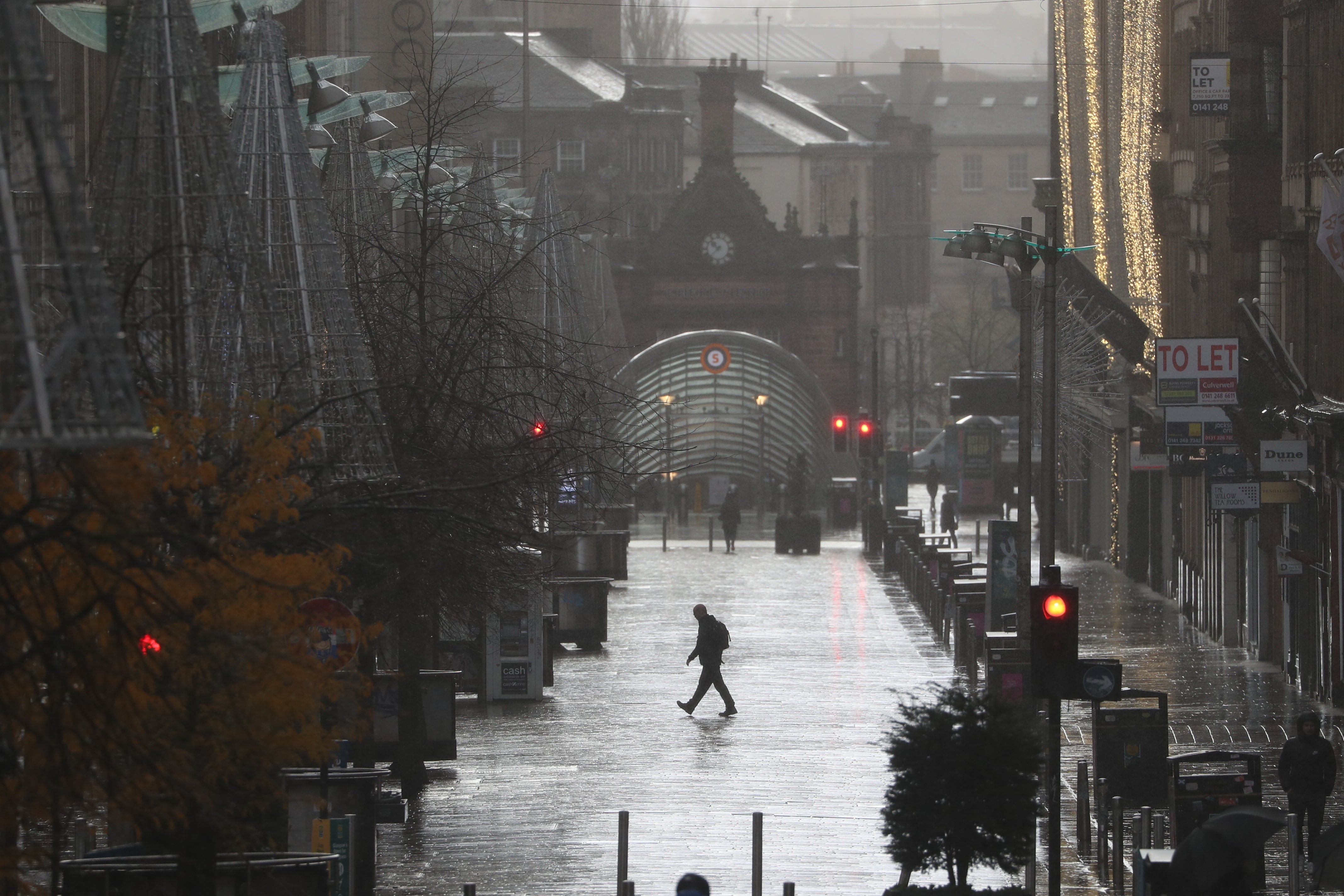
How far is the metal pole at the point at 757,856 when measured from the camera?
50.2 feet

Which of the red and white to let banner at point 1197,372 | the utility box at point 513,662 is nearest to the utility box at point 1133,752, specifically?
the utility box at point 513,662

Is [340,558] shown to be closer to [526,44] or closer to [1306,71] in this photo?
[1306,71]

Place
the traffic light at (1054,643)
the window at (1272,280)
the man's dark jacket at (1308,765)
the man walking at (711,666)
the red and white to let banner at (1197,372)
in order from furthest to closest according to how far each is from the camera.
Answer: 1. the window at (1272,280)
2. the red and white to let banner at (1197,372)
3. the man walking at (711,666)
4. the man's dark jacket at (1308,765)
5. the traffic light at (1054,643)

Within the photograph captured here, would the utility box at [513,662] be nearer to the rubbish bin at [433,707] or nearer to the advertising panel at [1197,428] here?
the rubbish bin at [433,707]

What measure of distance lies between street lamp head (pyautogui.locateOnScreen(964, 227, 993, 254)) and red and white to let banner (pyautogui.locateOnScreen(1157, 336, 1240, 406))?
632cm

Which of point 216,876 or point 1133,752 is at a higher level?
point 216,876

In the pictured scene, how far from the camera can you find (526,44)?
61531 mm

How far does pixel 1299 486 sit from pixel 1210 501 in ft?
3.97

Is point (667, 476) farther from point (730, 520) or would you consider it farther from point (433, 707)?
point (433, 707)

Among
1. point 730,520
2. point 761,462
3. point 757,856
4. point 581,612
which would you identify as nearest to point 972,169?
point 761,462

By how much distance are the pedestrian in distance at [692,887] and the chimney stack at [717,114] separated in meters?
82.2

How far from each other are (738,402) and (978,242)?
5484cm

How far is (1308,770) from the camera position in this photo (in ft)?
57.8

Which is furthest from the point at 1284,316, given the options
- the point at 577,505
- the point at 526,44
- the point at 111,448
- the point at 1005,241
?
the point at 526,44
